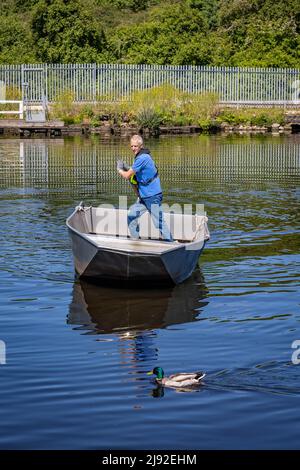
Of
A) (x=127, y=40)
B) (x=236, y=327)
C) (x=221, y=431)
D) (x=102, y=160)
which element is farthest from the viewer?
(x=127, y=40)

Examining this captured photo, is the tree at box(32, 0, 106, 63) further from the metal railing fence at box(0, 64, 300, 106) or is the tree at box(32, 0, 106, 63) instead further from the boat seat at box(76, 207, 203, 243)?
the boat seat at box(76, 207, 203, 243)

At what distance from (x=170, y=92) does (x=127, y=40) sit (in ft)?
30.3

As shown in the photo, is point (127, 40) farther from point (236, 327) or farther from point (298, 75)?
point (236, 327)

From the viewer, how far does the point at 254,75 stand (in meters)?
53.7

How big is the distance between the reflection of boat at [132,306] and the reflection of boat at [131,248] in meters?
0.20

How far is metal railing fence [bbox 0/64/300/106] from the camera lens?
50.9m

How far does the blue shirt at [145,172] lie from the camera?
46.2ft

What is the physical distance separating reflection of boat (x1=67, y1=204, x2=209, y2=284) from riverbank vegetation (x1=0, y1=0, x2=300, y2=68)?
3942cm

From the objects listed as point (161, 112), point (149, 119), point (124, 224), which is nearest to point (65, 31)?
point (161, 112)

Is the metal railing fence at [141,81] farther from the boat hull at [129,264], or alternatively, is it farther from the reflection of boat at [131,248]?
the boat hull at [129,264]

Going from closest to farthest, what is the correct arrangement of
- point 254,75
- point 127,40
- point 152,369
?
point 152,369 < point 254,75 < point 127,40

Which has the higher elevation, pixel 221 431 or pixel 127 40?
pixel 127 40

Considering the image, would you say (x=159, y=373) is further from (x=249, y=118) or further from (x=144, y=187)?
(x=249, y=118)

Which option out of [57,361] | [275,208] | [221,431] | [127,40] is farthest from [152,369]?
[127,40]
